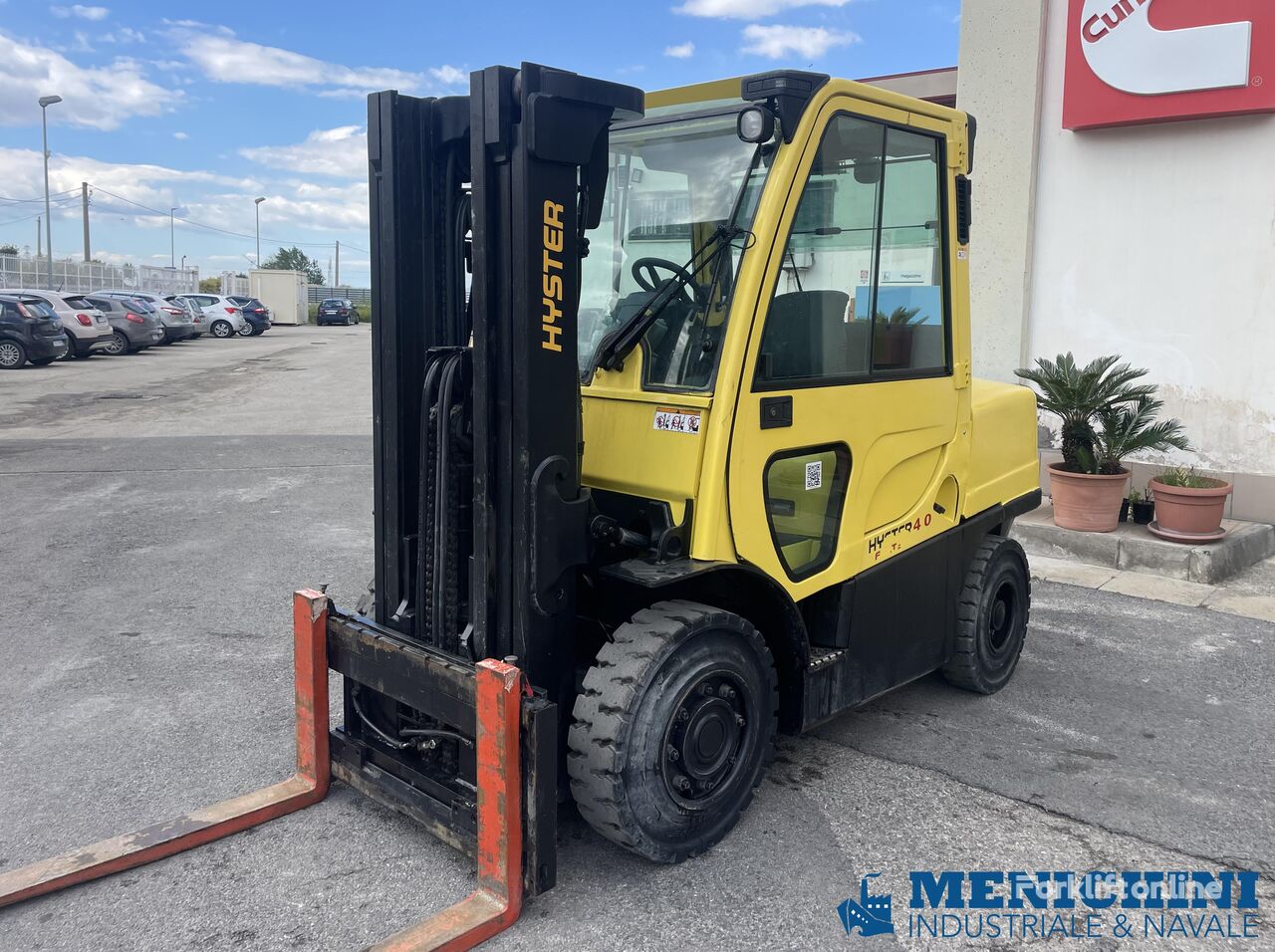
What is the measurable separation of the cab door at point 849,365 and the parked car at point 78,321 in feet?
85.7

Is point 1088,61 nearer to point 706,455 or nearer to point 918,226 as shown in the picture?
point 918,226

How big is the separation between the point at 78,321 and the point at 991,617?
26.8 m

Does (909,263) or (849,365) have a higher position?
(909,263)

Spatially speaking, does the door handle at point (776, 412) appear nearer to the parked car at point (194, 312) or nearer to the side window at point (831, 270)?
the side window at point (831, 270)

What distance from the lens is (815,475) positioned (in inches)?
154

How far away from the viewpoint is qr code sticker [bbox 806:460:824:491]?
153 inches

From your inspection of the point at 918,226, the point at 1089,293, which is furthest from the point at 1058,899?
the point at 1089,293

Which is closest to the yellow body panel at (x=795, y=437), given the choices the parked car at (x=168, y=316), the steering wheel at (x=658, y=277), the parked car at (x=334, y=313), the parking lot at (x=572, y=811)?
the steering wheel at (x=658, y=277)

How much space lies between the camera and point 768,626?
3.94 meters

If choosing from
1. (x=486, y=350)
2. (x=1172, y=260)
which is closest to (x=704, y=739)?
(x=486, y=350)

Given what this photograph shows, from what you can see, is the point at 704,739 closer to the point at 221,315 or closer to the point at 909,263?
the point at 909,263

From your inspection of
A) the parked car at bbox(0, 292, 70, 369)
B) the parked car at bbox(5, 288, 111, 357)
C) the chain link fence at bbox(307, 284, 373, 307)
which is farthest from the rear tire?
the chain link fence at bbox(307, 284, 373, 307)

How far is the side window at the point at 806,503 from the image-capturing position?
Answer: 12.3 ft

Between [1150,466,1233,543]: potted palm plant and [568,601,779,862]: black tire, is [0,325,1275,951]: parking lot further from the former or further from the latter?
[1150,466,1233,543]: potted palm plant
